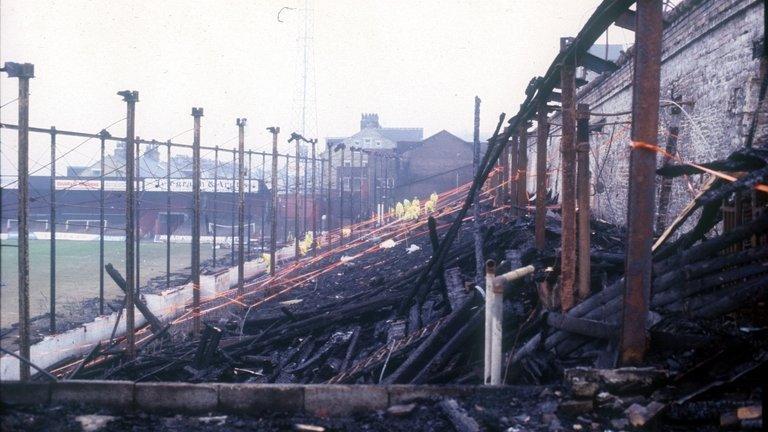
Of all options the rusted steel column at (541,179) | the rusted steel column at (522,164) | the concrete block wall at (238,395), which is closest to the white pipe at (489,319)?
the concrete block wall at (238,395)

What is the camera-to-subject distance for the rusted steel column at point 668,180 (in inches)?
379

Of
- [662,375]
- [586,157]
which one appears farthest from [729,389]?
[586,157]

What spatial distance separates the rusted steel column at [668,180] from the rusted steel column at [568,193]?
4.93m

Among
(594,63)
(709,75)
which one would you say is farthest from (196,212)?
(709,75)

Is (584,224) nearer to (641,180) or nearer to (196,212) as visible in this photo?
(641,180)

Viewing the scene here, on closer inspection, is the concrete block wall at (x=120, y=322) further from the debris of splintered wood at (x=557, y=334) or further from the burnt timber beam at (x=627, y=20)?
the burnt timber beam at (x=627, y=20)

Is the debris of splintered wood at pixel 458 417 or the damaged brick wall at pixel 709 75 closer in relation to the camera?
the debris of splintered wood at pixel 458 417

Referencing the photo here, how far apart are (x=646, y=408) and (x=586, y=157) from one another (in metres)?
3.04

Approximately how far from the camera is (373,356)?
270 inches

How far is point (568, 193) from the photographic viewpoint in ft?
19.1

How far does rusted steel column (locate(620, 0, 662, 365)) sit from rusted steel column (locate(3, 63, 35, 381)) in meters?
8.44

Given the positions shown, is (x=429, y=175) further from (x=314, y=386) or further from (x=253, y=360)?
(x=314, y=386)

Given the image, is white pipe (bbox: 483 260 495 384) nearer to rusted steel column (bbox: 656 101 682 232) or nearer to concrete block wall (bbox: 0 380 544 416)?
concrete block wall (bbox: 0 380 544 416)

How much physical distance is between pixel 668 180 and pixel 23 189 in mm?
11383
